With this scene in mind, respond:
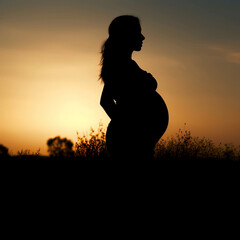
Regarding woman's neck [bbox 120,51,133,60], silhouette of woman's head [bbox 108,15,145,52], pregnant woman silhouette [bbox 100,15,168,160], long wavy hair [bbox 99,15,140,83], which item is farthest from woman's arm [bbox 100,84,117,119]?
silhouette of woman's head [bbox 108,15,145,52]

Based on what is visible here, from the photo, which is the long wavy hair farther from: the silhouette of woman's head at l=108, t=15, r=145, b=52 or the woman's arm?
the woman's arm

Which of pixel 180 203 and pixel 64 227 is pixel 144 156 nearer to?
pixel 64 227

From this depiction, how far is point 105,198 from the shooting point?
5.47 m

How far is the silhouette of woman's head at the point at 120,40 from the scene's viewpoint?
4.02 meters

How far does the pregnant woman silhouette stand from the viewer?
12.9ft

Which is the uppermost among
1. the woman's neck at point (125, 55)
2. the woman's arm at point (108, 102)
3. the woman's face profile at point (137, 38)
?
the woman's face profile at point (137, 38)

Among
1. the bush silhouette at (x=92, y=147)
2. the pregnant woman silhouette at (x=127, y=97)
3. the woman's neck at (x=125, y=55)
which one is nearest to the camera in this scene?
the pregnant woman silhouette at (x=127, y=97)

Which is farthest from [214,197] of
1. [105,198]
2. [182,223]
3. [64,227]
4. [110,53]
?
[110,53]

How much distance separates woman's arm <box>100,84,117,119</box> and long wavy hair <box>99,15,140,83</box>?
11 centimetres

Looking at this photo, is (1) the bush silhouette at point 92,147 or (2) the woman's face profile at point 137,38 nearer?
(2) the woman's face profile at point 137,38

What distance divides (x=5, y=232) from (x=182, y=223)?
7.31 ft

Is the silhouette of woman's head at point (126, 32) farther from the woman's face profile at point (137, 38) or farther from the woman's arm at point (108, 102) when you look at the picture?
the woman's arm at point (108, 102)

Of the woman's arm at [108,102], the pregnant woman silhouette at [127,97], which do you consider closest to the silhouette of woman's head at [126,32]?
the pregnant woman silhouette at [127,97]

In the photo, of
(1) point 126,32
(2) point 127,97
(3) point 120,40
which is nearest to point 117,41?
(3) point 120,40
